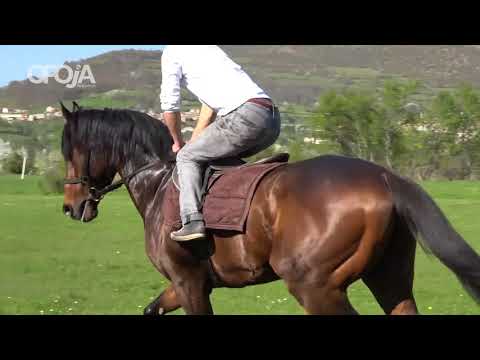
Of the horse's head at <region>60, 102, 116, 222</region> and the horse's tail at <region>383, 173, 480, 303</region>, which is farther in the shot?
the horse's head at <region>60, 102, 116, 222</region>

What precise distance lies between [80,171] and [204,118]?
1287 millimetres

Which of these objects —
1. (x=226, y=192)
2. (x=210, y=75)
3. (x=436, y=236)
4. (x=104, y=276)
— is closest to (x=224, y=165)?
(x=226, y=192)

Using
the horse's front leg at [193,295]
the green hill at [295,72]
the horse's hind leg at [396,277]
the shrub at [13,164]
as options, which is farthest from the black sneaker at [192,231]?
the green hill at [295,72]

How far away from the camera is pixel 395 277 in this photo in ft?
17.3

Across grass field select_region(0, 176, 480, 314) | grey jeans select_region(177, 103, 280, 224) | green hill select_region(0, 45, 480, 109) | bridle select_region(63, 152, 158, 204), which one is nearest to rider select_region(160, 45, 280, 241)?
grey jeans select_region(177, 103, 280, 224)

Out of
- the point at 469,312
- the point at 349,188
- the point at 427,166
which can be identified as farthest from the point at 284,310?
the point at 427,166

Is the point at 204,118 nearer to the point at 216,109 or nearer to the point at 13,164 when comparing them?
the point at 216,109

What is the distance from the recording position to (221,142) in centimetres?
Result: 568

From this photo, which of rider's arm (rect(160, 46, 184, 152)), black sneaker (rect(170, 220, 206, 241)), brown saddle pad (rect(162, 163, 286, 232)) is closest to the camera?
brown saddle pad (rect(162, 163, 286, 232))

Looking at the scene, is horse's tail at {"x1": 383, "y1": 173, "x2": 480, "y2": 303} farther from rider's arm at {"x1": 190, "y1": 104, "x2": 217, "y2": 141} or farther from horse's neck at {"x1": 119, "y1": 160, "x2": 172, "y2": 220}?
horse's neck at {"x1": 119, "y1": 160, "x2": 172, "y2": 220}

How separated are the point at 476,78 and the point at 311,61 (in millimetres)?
26117

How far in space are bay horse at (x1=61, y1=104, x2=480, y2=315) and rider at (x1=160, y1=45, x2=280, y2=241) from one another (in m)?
0.41

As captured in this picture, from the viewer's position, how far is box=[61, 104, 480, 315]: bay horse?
4840mm

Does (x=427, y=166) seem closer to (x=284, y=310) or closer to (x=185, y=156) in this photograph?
(x=284, y=310)
